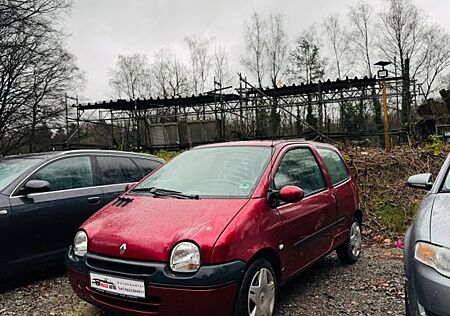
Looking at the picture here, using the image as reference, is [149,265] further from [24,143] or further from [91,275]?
[24,143]

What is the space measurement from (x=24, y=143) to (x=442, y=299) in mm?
27048

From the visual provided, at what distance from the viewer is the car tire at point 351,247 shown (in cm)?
500

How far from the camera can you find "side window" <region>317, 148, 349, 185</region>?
480 centimetres

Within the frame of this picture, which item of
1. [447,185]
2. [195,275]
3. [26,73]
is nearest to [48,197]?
[195,275]

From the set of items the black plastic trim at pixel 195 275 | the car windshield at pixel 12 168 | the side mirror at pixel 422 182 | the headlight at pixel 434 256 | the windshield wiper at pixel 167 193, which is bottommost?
the black plastic trim at pixel 195 275

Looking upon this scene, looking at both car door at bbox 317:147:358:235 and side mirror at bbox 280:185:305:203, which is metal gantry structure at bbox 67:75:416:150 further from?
side mirror at bbox 280:185:305:203

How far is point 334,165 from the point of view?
504 cm

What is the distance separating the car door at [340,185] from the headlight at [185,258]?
2329 millimetres

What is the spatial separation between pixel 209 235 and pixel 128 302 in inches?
29.7

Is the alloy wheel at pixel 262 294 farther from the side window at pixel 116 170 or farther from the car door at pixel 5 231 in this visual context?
the side window at pixel 116 170

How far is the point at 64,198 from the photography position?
4699 millimetres

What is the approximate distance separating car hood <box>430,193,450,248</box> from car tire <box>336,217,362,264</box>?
7.15 feet

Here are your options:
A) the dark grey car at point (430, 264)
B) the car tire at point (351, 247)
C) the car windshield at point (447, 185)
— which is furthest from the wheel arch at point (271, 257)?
the car tire at point (351, 247)

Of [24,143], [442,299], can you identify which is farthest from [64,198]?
[24,143]
